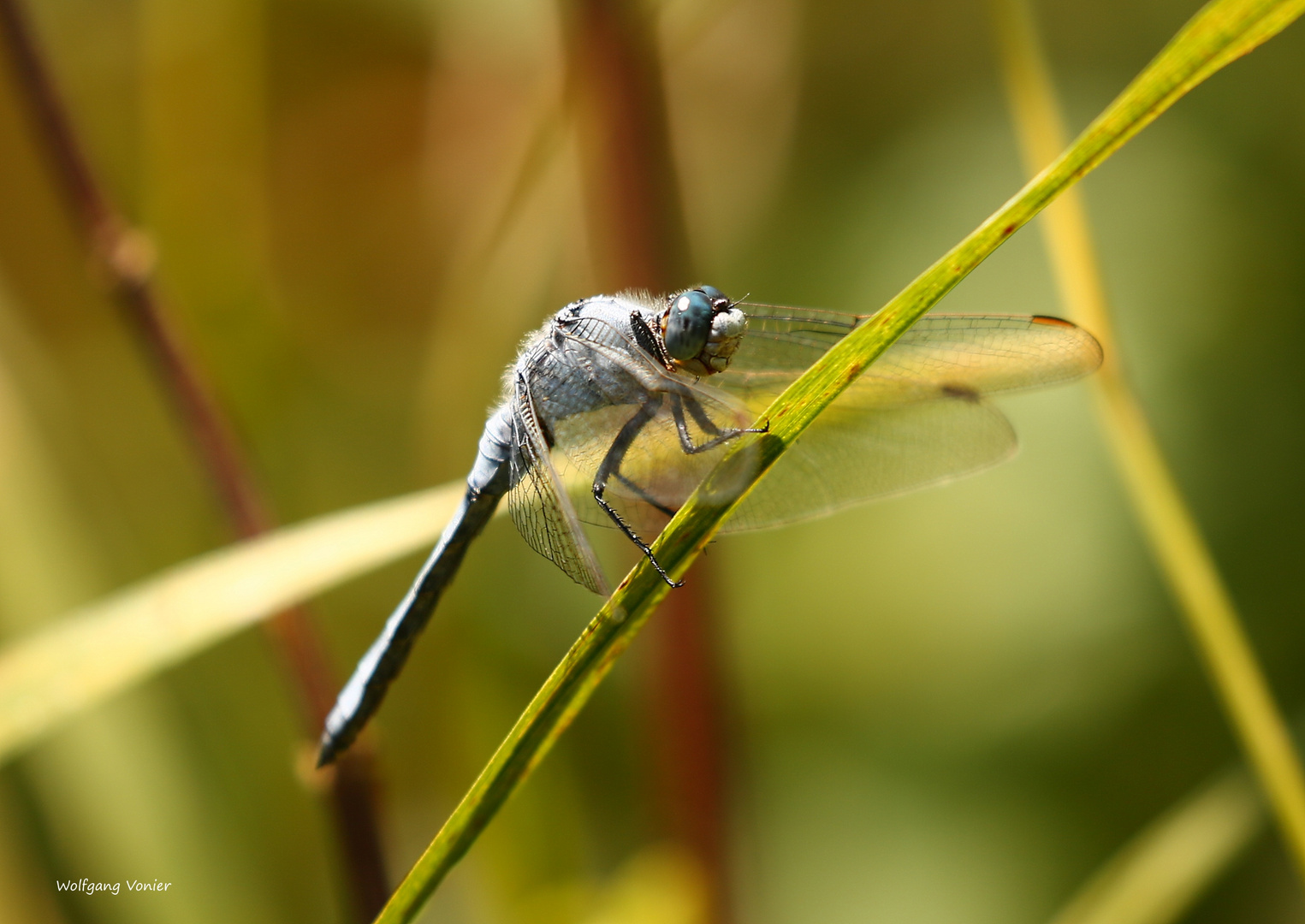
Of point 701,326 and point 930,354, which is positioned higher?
point 701,326

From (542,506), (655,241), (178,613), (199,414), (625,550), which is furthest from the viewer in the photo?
(625,550)

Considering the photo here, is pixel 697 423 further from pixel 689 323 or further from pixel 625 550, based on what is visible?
pixel 625 550

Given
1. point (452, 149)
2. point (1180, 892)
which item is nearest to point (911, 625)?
point (1180, 892)

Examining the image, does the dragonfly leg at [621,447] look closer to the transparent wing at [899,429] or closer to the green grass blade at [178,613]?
the transparent wing at [899,429]

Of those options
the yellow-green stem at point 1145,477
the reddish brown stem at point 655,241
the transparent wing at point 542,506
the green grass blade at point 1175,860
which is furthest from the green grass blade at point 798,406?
the green grass blade at point 1175,860

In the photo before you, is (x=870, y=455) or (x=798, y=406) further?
(x=870, y=455)

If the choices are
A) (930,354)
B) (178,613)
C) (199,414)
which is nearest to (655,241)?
(930,354)

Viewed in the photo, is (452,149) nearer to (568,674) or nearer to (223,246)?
(223,246)

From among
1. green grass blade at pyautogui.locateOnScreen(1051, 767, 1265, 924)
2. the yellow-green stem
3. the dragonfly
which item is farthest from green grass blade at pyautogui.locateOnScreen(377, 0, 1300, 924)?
green grass blade at pyautogui.locateOnScreen(1051, 767, 1265, 924)
